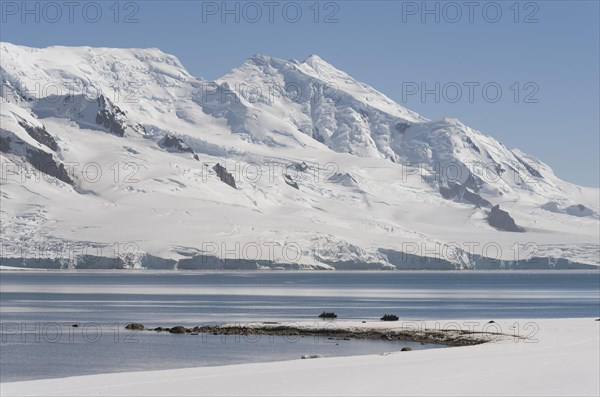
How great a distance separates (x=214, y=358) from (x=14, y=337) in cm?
2198

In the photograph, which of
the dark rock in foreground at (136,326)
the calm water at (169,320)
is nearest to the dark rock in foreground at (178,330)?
the calm water at (169,320)

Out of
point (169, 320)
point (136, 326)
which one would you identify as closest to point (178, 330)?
point (136, 326)

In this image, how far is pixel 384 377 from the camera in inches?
2024

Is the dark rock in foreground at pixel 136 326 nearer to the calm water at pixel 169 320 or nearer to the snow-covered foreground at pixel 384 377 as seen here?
the calm water at pixel 169 320

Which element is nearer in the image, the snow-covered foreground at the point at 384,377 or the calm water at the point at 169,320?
the snow-covered foreground at the point at 384,377

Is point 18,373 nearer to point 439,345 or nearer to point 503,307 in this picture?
point 439,345

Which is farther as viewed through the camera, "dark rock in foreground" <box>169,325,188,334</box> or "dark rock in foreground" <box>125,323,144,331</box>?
"dark rock in foreground" <box>125,323,144,331</box>

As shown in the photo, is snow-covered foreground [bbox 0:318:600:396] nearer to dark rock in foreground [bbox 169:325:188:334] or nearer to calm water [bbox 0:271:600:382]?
calm water [bbox 0:271:600:382]

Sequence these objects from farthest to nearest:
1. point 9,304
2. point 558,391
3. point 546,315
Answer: point 9,304 → point 546,315 → point 558,391

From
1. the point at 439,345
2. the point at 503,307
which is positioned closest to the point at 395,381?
the point at 439,345

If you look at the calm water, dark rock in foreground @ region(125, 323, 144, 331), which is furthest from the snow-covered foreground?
dark rock in foreground @ region(125, 323, 144, 331)

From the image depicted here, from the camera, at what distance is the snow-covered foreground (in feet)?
154

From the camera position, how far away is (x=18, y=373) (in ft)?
196

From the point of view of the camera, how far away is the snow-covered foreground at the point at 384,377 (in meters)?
47.0
